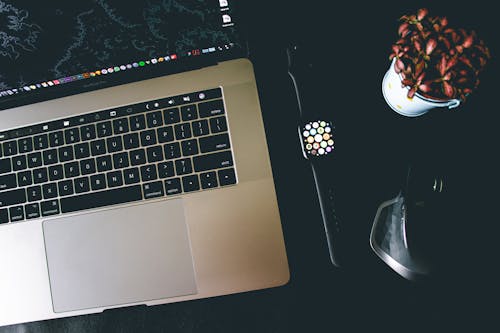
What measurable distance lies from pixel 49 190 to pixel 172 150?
261 mm

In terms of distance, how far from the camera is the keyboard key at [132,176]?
83 cm

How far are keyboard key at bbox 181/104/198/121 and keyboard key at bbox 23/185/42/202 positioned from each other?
322 mm

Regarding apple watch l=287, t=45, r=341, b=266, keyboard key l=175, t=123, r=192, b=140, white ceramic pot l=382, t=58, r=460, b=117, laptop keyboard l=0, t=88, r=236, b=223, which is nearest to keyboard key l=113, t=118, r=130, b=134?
laptop keyboard l=0, t=88, r=236, b=223

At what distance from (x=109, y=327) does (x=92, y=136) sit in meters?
0.40

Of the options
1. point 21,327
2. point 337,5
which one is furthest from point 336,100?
point 21,327

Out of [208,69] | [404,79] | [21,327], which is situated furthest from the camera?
[21,327]

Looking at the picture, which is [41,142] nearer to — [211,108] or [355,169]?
[211,108]

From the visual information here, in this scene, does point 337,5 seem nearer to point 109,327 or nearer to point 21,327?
point 109,327

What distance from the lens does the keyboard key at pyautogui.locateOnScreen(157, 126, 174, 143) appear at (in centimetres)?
83

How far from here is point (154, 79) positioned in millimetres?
836

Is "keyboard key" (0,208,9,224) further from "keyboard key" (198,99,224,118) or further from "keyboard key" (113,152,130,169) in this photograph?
"keyboard key" (198,99,224,118)

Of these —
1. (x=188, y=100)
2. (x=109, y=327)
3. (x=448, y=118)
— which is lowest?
(x=109, y=327)

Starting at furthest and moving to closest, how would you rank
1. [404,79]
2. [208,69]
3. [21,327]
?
1. [21,327]
2. [208,69]
3. [404,79]

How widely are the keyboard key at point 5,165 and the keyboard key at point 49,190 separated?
9cm
